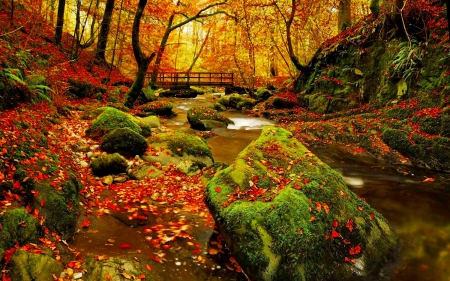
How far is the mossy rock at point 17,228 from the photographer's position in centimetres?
325

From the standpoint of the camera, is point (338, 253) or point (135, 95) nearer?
point (338, 253)

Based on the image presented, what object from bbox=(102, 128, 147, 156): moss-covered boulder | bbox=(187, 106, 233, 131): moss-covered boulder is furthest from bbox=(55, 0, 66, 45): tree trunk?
bbox=(102, 128, 147, 156): moss-covered boulder

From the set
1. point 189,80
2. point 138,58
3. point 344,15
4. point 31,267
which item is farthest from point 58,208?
point 189,80

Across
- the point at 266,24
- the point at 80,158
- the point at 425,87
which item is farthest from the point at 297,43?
the point at 80,158

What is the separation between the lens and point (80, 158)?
7.46 meters

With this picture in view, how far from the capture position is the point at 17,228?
3.47 metres

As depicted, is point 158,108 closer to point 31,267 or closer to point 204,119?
point 204,119

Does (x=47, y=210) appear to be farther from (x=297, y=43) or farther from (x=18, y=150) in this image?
(x=297, y=43)

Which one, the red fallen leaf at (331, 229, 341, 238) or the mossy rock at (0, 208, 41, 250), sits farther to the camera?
the red fallen leaf at (331, 229, 341, 238)

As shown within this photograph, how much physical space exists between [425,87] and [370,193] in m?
6.45

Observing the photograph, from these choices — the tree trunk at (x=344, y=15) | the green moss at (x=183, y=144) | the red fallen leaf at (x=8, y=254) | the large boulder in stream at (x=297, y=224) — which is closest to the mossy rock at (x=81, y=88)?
the green moss at (x=183, y=144)

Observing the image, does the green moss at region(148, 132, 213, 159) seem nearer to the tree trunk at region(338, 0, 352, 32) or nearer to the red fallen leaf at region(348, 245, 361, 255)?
the red fallen leaf at region(348, 245, 361, 255)

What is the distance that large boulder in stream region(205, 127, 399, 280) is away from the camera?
3729 millimetres

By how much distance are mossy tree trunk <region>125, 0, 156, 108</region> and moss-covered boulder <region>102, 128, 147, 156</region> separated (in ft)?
23.6
